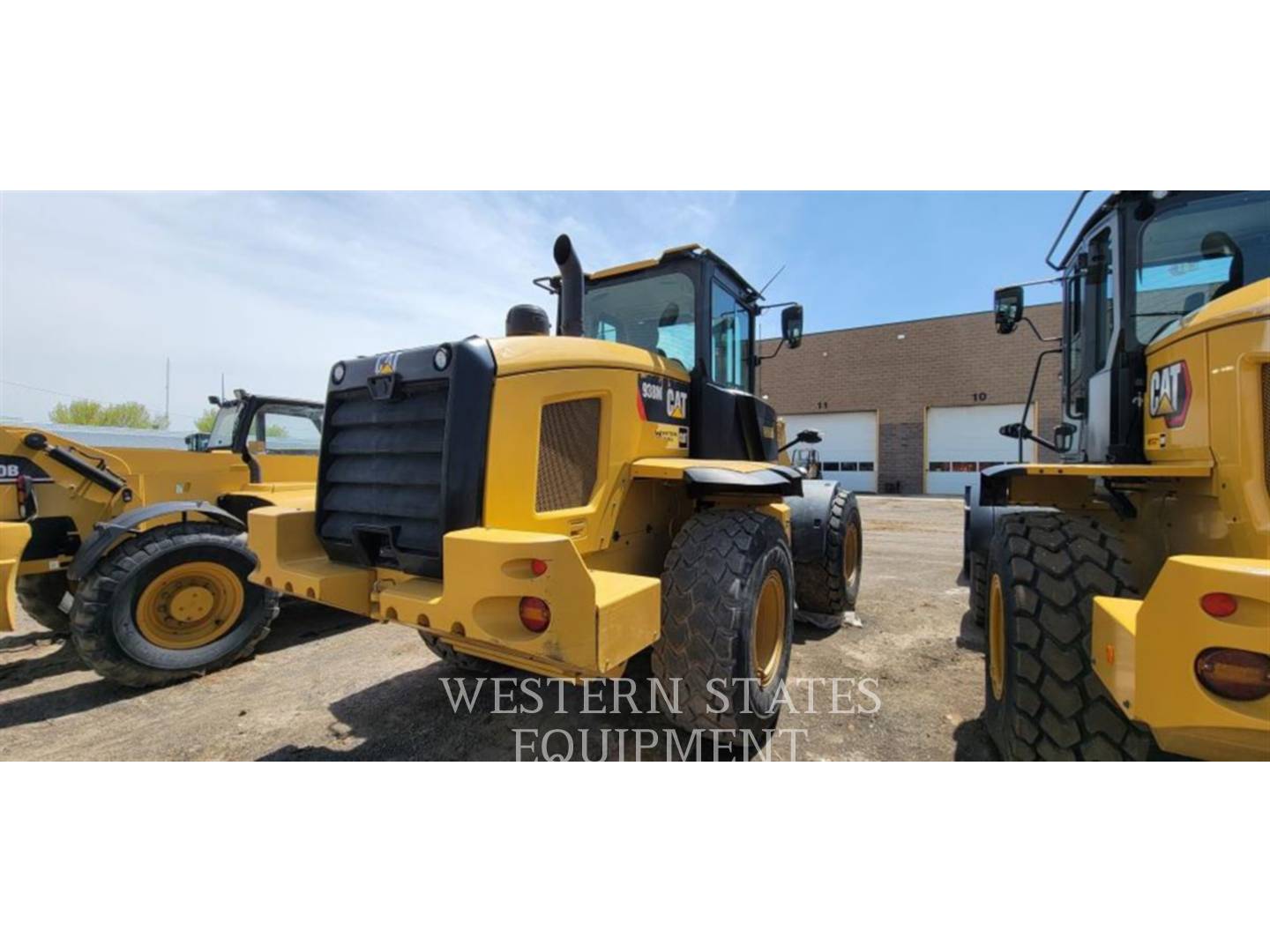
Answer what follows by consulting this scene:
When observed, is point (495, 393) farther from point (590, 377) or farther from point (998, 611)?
point (998, 611)

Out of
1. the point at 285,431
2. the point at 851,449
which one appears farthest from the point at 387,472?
the point at 851,449

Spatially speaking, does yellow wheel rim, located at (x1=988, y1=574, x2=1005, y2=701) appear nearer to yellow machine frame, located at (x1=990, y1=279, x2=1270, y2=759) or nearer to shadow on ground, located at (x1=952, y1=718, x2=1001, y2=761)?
shadow on ground, located at (x1=952, y1=718, x2=1001, y2=761)

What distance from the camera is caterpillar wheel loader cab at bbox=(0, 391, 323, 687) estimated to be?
3.77 m

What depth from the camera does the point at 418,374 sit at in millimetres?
2557

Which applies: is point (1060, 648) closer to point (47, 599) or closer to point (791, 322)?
point (791, 322)

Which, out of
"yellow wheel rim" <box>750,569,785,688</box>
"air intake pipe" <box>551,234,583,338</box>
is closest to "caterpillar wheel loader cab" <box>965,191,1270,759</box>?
"yellow wheel rim" <box>750,569,785,688</box>

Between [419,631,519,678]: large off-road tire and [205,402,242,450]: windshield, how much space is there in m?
3.75

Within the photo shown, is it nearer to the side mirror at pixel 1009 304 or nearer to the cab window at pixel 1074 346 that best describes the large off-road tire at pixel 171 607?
the side mirror at pixel 1009 304

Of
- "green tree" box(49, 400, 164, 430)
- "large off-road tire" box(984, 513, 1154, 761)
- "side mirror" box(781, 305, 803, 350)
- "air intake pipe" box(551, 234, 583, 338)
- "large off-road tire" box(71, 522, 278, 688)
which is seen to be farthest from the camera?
"green tree" box(49, 400, 164, 430)

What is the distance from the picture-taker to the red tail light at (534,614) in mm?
1956

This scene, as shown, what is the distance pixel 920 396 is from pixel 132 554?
25.9 metres

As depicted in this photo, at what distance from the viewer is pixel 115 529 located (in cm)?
397

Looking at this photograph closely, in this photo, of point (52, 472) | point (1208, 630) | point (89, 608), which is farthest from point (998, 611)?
point (52, 472)

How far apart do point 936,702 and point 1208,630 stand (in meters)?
2.06
